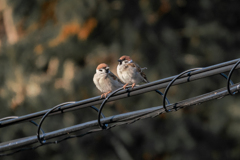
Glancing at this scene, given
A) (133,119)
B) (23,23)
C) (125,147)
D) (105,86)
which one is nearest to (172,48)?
(125,147)

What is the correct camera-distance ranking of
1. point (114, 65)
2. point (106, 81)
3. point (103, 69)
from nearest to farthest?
point (106, 81) → point (103, 69) → point (114, 65)

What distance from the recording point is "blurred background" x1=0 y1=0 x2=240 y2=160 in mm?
14461

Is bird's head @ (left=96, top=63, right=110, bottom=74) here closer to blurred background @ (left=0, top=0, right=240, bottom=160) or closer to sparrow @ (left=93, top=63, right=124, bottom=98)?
sparrow @ (left=93, top=63, right=124, bottom=98)

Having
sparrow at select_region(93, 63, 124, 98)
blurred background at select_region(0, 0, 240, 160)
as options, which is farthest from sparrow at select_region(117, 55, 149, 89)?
blurred background at select_region(0, 0, 240, 160)

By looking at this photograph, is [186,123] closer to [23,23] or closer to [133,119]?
[23,23]

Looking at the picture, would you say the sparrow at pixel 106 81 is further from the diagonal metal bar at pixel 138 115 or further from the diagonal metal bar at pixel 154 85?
the diagonal metal bar at pixel 154 85

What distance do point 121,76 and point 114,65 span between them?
7489 millimetres

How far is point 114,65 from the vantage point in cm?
1401

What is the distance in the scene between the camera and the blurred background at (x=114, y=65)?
14461 millimetres

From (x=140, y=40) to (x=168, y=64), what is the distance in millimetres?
1223

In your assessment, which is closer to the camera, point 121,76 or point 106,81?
point 121,76

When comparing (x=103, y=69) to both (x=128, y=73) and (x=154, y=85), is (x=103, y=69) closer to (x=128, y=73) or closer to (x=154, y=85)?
(x=128, y=73)

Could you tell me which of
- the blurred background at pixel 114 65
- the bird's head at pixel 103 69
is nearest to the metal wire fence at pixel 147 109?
the bird's head at pixel 103 69

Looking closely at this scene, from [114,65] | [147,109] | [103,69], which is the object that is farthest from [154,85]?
[114,65]
